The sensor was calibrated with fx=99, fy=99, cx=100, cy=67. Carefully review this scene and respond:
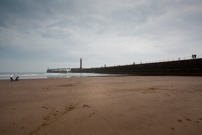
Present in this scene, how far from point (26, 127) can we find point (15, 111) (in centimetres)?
148

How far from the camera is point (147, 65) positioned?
32.2 meters

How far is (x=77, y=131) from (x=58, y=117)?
1003 millimetres

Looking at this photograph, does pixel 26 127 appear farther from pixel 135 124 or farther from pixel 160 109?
pixel 160 109

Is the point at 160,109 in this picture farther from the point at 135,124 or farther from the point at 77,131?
the point at 77,131

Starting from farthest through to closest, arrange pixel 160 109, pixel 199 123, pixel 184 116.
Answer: pixel 160 109 → pixel 184 116 → pixel 199 123

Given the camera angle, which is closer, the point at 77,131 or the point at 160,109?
the point at 77,131

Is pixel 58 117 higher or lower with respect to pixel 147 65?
lower

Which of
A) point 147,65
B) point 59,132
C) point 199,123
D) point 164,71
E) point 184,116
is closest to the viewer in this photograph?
point 59,132

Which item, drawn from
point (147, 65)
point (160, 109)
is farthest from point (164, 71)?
point (160, 109)

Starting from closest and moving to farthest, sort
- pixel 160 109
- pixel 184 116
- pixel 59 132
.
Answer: pixel 59 132
pixel 184 116
pixel 160 109

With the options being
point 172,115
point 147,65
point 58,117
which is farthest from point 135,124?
point 147,65

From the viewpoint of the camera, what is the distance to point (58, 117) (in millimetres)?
2922

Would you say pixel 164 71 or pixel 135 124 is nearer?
pixel 135 124

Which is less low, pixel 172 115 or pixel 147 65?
pixel 147 65
